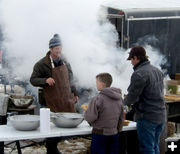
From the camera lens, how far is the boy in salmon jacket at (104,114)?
157 inches

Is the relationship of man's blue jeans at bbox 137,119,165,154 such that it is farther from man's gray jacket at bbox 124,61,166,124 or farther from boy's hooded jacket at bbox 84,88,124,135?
boy's hooded jacket at bbox 84,88,124,135

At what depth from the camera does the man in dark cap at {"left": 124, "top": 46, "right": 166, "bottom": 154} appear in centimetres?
429

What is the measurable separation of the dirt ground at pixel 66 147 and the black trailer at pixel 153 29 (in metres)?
1.98

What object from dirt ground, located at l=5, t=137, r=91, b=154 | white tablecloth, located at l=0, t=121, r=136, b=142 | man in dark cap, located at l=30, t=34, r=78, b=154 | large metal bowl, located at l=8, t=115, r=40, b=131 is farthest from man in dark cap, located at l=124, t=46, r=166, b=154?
dirt ground, located at l=5, t=137, r=91, b=154

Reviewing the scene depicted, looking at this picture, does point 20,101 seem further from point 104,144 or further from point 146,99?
point 146,99

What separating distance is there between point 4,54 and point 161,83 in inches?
123

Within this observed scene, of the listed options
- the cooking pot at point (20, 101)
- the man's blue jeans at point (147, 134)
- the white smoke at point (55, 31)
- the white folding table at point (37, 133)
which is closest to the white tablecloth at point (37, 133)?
the white folding table at point (37, 133)

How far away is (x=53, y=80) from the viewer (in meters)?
5.06

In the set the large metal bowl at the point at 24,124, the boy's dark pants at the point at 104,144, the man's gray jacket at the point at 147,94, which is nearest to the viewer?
the large metal bowl at the point at 24,124

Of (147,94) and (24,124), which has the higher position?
(147,94)

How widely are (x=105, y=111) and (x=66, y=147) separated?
2.31 metres

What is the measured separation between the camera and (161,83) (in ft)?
14.6

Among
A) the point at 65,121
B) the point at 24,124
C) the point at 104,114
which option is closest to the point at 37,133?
the point at 24,124

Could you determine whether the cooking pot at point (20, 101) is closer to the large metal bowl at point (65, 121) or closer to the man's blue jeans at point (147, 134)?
the large metal bowl at point (65, 121)
